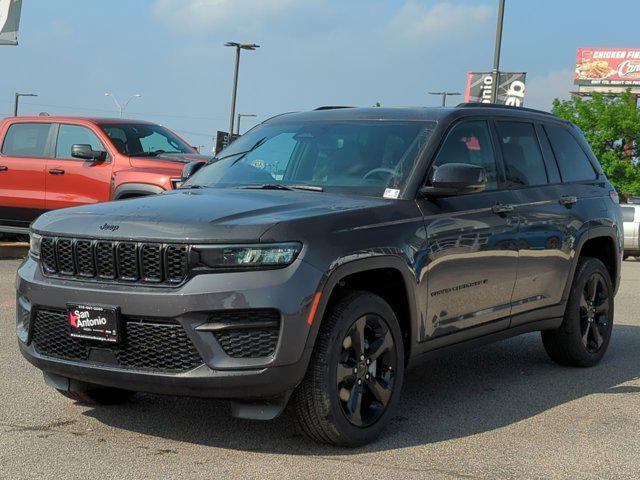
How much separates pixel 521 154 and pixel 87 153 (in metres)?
7.71

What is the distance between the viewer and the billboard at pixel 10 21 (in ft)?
85.5

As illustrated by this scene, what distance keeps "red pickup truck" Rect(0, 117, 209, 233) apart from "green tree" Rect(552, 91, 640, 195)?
5669 cm

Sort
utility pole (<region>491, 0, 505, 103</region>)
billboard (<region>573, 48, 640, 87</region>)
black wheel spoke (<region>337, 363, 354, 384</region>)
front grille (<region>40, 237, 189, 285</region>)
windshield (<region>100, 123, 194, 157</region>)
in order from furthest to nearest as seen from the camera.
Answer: billboard (<region>573, 48, 640, 87</region>), utility pole (<region>491, 0, 505, 103</region>), windshield (<region>100, 123, 194, 157</region>), black wheel spoke (<region>337, 363, 354, 384</region>), front grille (<region>40, 237, 189, 285</region>)

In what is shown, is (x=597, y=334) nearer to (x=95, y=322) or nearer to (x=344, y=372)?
(x=344, y=372)

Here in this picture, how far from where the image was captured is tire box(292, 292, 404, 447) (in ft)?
15.7

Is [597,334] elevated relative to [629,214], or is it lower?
lower

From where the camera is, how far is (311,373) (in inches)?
187

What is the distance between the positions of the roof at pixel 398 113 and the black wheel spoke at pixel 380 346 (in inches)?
60.8

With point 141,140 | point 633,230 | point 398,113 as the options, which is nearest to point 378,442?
point 398,113

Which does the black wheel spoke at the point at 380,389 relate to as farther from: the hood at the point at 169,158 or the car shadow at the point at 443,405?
the hood at the point at 169,158

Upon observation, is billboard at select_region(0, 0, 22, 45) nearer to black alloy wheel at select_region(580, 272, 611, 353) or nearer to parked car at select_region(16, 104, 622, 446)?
parked car at select_region(16, 104, 622, 446)

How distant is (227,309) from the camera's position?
4.52 m

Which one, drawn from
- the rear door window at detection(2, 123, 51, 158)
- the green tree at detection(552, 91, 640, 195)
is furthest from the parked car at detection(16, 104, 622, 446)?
the green tree at detection(552, 91, 640, 195)

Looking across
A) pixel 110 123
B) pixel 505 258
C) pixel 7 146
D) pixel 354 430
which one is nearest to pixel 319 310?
pixel 354 430
